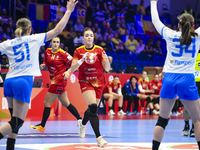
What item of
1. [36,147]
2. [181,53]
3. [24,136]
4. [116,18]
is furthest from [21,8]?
[181,53]

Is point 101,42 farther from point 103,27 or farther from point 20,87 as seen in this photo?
point 20,87

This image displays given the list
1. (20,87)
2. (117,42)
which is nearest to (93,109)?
(20,87)

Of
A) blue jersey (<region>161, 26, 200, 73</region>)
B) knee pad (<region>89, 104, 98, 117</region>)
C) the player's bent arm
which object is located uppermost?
blue jersey (<region>161, 26, 200, 73</region>)

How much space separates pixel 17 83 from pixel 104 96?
9.25 metres

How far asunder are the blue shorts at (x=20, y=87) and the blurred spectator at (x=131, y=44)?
1481cm

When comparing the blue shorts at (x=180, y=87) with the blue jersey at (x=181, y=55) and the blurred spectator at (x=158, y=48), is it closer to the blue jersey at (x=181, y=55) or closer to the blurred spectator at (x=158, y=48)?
the blue jersey at (x=181, y=55)

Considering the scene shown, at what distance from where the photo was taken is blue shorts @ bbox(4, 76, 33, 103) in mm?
3787

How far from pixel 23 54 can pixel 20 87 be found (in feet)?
1.33

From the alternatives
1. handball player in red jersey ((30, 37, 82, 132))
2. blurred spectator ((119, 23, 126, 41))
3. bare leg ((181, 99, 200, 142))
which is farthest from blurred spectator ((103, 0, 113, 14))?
bare leg ((181, 99, 200, 142))

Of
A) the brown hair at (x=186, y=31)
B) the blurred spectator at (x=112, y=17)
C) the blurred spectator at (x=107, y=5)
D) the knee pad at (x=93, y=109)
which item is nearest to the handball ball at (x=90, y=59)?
the knee pad at (x=93, y=109)

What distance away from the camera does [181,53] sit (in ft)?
13.0

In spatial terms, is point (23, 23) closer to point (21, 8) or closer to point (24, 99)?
point (24, 99)

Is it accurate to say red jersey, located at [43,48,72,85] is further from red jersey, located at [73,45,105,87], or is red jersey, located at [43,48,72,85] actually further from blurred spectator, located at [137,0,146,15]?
blurred spectator, located at [137,0,146,15]

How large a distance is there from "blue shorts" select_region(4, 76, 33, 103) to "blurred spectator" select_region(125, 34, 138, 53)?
1481 centimetres
